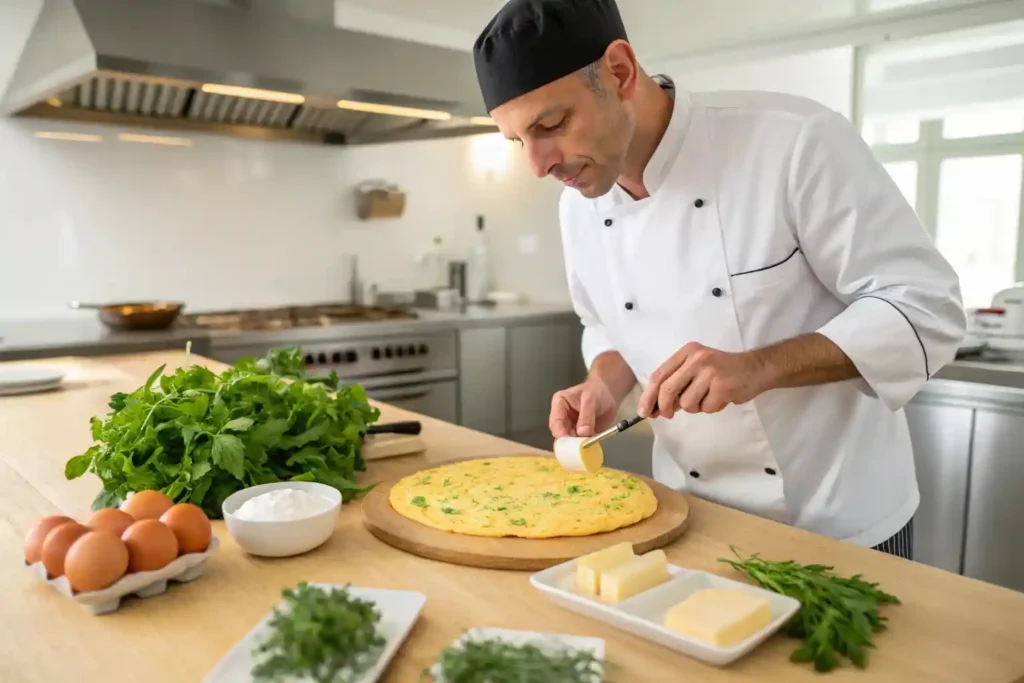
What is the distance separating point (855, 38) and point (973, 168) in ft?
2.21

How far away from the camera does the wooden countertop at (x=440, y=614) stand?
0.75m

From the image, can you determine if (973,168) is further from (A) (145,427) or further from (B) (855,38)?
(A) (145,427)

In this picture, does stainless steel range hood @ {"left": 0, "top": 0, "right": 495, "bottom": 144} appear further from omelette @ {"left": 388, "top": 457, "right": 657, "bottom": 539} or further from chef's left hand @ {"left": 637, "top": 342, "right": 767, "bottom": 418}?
chef's left hand @ {"left": 637, "top": 342, "right": 767, "bottom": 418}

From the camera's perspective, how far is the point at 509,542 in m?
1.04

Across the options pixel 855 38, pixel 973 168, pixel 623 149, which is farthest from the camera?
pixel 855 38

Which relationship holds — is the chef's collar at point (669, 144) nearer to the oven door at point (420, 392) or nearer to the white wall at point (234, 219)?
the oven door at point (420, 392)

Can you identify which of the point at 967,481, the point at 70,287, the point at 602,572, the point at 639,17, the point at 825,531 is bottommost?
the point at 967,481

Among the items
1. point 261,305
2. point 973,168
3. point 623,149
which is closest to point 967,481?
point 973,168

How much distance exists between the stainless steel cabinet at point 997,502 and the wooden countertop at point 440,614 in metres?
1.74

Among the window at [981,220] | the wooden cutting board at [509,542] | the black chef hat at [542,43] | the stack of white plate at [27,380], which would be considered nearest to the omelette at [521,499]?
the wooden cutting board at [509,542]

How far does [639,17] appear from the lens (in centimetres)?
371

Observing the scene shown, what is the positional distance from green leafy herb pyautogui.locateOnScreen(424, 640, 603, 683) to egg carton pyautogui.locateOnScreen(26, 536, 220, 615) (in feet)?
1.30

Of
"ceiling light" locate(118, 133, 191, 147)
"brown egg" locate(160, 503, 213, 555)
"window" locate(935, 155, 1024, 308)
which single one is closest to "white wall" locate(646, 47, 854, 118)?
"window" locate(935, 155, 1024, 308)

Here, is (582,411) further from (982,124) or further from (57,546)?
(982,124)
